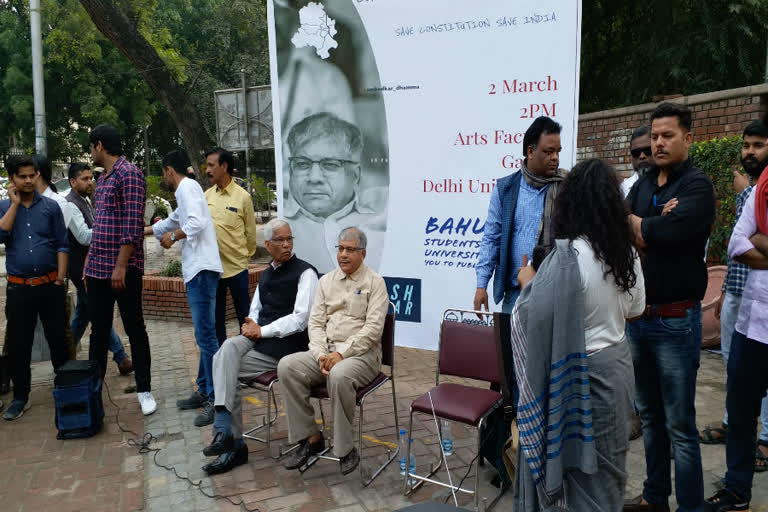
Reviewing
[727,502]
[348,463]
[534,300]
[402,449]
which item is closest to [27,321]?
[348,463]

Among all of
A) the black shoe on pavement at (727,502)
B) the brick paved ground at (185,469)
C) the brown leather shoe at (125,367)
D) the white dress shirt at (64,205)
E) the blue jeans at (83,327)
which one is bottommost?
the brick paved ground at (185,469)

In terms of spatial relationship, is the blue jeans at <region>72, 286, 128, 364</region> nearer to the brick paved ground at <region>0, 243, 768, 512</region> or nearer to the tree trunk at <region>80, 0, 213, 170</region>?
the brick paved ground at <region>0, 243, 768, 512</region>

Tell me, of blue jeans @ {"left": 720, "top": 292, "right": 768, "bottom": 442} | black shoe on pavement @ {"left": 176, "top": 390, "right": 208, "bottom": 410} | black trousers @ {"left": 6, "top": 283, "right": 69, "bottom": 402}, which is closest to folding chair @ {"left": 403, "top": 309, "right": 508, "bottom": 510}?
blue jeans @ {"left": 720, "top": 292, "right": 768, "bottom": 442}

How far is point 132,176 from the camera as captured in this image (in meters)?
4.44

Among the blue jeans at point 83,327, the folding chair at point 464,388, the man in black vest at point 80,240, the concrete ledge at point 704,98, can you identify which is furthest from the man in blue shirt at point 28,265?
the concrete ledge at point 704,98

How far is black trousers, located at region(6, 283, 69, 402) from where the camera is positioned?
15.4 feet

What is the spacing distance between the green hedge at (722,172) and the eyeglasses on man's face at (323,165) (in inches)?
148

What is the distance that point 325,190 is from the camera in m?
4.84

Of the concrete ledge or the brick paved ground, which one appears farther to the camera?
the concrete ledge

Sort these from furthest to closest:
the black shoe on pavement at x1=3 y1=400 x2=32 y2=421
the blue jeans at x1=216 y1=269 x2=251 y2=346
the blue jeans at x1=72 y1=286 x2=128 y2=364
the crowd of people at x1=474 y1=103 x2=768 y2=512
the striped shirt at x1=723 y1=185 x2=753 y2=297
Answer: the blue jeans at x1=72 y1=286 x2=128 y2=364, the blue jeans at x1=216 y1=269 x2=251 y2=346, the black shoe on pavement at x1=3 y1=400 x2=32 y2=421, the striped shirt at x1=723 y1=185 x2=753 y2=297, the crowd of people at x1=474 y1=103 x2=768 y2=512

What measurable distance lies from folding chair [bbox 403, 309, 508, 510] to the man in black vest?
→ 3.20 metres

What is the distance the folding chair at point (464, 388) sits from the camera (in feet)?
10.4

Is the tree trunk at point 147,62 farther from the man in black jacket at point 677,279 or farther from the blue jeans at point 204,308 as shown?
the man in black jacket at point 677,279

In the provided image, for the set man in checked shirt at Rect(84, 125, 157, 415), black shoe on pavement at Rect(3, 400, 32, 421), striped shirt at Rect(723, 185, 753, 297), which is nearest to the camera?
striped shirt at Rect(723, 185, 753, 297)
